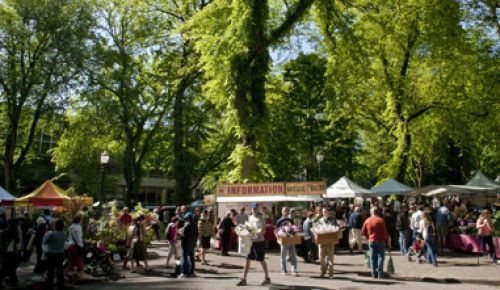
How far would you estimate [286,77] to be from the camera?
145 ft

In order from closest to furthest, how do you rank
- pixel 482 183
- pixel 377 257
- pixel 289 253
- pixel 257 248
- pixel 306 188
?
pixel 257 248 < pixel 377 257 < pixel 289 253 < pixel 306 188 < pixel 482 183

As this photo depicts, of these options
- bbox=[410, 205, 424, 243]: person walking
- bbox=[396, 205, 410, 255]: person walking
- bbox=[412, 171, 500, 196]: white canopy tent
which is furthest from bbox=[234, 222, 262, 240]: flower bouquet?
bbox=[412, 171, 500, 196]: white canopy tent

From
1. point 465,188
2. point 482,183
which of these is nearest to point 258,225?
point 465,188

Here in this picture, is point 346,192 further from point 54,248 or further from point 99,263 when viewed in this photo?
point 54,248

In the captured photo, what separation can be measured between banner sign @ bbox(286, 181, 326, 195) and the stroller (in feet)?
25.9

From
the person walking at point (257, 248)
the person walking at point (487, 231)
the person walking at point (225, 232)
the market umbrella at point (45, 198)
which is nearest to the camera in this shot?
the person walking at point (257, 248)

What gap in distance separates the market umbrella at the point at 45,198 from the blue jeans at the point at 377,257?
51.5ft

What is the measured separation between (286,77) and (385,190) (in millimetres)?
20886

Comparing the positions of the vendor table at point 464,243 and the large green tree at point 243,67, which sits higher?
the large green tree at point 243,67

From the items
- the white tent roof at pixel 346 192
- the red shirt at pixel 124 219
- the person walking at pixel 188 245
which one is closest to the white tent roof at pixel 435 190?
the white tent roof at pixel 346 192

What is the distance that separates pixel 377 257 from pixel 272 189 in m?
7.36

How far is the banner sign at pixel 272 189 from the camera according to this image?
62.0 ft

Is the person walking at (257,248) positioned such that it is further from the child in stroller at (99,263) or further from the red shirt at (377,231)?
the child in stroller at (99,263)

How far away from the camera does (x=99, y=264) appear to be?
46.3 feet
